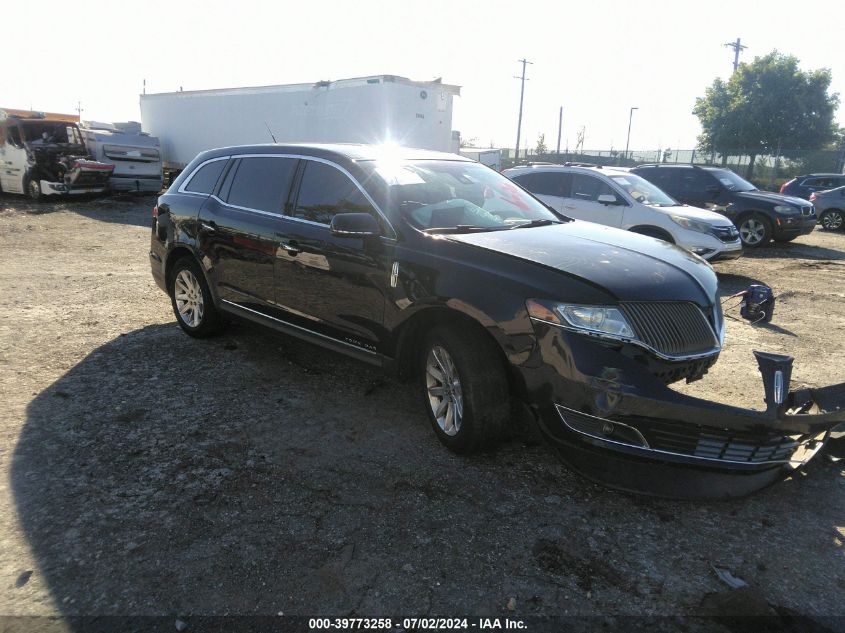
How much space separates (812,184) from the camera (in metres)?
19.8

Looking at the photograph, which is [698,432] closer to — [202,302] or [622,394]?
[622,394]

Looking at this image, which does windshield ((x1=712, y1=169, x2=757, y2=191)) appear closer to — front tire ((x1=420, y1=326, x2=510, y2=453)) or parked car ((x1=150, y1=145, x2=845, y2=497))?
parked car ((x1=150, y1=145, x2=845, y2=497))

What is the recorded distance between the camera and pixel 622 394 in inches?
109

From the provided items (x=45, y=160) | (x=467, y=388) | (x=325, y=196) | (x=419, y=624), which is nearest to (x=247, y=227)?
(x=325, y=196)

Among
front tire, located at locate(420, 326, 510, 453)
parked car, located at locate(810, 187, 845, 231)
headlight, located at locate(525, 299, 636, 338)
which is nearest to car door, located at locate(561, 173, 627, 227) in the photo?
front tire, located at locate(420, 326, 510, 453)

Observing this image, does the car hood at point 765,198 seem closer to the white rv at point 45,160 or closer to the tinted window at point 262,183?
the tinted window at point 262,183

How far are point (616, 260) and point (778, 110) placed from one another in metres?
38.2

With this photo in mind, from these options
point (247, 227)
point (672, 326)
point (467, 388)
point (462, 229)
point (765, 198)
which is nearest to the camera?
point (672, 326)

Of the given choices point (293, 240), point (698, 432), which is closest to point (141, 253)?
point (293, 240)

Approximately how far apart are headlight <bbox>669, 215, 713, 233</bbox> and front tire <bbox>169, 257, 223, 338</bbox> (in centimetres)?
701

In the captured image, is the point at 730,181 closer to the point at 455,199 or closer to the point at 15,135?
the point at 455,199

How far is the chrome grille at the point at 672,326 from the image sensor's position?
115 inches

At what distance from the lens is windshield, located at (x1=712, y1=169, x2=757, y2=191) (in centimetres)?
1273

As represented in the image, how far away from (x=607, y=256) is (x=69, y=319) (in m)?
5.47
